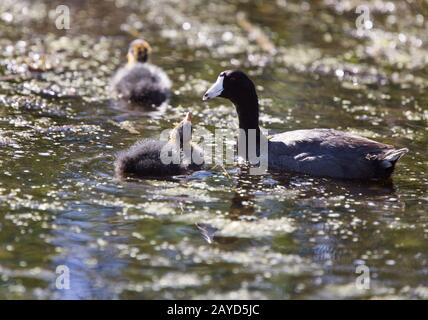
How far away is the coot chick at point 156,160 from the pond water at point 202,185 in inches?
6.8

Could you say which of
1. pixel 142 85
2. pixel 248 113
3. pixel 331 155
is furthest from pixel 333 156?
pixel 142 85

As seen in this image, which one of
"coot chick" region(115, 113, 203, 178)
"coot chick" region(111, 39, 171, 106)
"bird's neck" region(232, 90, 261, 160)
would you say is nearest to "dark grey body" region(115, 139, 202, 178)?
"coot chick" region(115, 113, 203, 178)

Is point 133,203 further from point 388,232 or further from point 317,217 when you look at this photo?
point 388,232

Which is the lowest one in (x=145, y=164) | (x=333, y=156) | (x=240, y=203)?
(x=240, y=203)

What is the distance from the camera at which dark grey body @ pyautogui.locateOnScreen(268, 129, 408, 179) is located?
7.80m

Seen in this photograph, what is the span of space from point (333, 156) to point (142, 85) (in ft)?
11.2

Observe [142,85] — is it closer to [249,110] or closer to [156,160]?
[249,110]

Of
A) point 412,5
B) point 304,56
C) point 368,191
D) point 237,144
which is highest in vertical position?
point 412,5

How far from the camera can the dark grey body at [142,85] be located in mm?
10586

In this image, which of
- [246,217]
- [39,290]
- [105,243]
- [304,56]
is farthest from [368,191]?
[304,56]

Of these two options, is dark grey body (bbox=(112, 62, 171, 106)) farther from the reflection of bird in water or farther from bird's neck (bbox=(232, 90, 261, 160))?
the reflection of bird in water

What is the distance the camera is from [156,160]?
7676 mm

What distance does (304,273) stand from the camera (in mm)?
5695

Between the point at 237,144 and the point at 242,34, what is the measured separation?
6.09 metres
